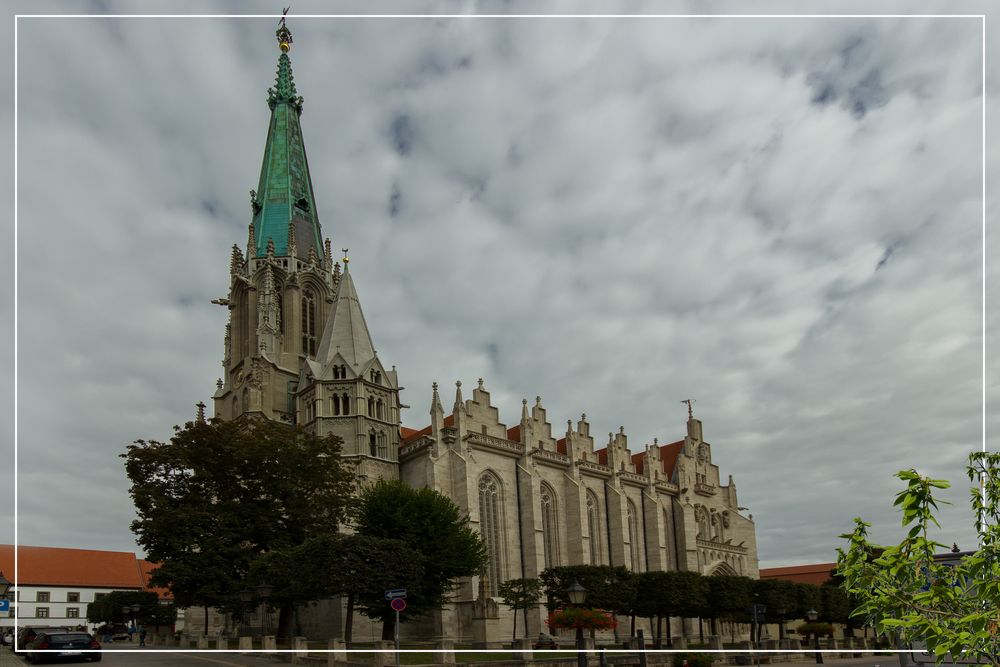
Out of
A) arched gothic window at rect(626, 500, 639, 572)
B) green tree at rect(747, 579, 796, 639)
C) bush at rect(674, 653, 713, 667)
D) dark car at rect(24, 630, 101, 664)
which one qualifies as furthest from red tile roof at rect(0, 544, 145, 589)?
bush at rect(674, 653, 713, 667)

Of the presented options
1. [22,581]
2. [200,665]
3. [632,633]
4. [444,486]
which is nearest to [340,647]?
[200,665]

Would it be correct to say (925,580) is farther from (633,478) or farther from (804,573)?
(804,573)

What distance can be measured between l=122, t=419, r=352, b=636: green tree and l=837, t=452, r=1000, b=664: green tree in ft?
113

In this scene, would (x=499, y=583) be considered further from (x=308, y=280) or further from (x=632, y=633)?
(x=308, y=280)

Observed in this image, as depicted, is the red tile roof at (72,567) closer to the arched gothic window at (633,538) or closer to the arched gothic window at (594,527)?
the arched gothic window at (594,527)

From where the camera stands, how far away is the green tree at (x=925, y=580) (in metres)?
6.50

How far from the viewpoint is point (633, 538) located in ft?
220

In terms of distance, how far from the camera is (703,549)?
7350 cm

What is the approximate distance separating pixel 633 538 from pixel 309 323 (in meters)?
34.3

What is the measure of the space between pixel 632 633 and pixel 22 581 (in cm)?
6625

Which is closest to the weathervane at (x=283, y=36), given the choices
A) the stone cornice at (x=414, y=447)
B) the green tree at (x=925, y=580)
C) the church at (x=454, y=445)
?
the church at (x=454, y=445)

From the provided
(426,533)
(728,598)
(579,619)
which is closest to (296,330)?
(426,533)

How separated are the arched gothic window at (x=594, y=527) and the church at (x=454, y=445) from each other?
11 cm

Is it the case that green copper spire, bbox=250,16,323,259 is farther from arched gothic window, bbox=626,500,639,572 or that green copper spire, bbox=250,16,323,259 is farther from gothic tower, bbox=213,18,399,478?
arched gothic window, bbox=626,500,639,572
